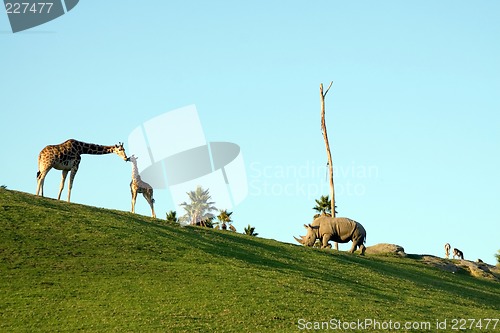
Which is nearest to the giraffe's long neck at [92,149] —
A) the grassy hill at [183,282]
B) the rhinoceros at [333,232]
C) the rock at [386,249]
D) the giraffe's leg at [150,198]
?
the giraffe's leg at [150,198]

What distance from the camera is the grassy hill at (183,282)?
113 feet

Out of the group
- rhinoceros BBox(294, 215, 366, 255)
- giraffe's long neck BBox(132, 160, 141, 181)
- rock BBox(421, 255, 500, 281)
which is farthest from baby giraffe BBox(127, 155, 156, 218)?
rock BBox(421, 255, 500, 281)

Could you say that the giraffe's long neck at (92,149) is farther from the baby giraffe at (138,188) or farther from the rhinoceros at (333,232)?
the rhinoceros at (333,232)

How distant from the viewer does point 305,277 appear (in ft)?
145

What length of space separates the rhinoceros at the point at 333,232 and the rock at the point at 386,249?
5.68 metres

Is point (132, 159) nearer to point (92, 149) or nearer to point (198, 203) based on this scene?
point (92, 149)

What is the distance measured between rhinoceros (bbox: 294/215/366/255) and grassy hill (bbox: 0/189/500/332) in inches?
178

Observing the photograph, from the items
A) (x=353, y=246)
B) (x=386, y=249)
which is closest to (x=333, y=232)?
(x=353, y=246)

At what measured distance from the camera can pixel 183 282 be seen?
3984 cm

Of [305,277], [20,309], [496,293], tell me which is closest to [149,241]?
[305,277]

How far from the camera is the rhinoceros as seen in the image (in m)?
59.5

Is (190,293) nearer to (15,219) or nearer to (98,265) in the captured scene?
(98,265)

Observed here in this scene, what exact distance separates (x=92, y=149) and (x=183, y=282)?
802 inches

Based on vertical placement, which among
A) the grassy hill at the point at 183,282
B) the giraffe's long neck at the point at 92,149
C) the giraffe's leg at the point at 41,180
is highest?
the giraffe's long neck at the point at 92,149
